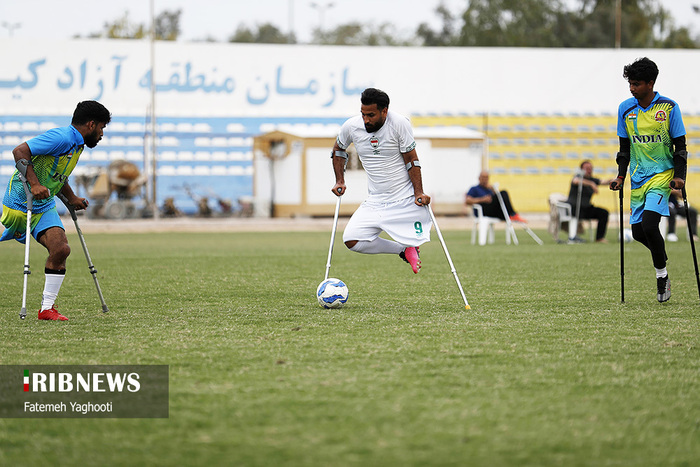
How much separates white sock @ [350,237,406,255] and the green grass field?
1.68 ft

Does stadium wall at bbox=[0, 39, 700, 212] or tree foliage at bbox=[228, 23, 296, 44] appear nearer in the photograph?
stadium wall at bbox=[0, 39, 700, 212]

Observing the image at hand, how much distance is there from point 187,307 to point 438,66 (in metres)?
33.4

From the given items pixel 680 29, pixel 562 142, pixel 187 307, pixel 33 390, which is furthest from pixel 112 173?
pixel 680 29

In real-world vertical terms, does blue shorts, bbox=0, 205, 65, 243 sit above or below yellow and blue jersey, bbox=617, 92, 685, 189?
below

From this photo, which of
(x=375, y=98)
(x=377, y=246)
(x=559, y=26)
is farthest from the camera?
(x=559, y=26)

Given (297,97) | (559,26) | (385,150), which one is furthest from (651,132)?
(559,26)

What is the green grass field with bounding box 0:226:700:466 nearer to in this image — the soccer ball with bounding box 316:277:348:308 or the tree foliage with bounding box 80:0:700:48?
the soccer ball with bounding box 316:277:348:308

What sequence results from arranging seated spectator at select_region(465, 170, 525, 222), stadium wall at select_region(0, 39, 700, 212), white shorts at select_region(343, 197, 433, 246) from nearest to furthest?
white shorts at select_region(343, 197, 433, 246), seated spectator at select_region(465, 170, 525, 222), stadium wall at select_region(0, 39, 700, 212)

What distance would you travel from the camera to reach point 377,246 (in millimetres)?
8766

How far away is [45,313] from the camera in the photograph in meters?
7.60

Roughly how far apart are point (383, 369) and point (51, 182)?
3.77m

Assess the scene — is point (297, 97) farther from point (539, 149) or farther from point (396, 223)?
point (396, 223)

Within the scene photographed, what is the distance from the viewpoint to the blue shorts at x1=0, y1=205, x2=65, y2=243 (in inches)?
302

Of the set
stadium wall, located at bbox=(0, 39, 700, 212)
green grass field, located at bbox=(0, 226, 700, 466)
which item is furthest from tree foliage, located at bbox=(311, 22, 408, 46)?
green grass field, located at bbox=(0, 226, 700, 466)
